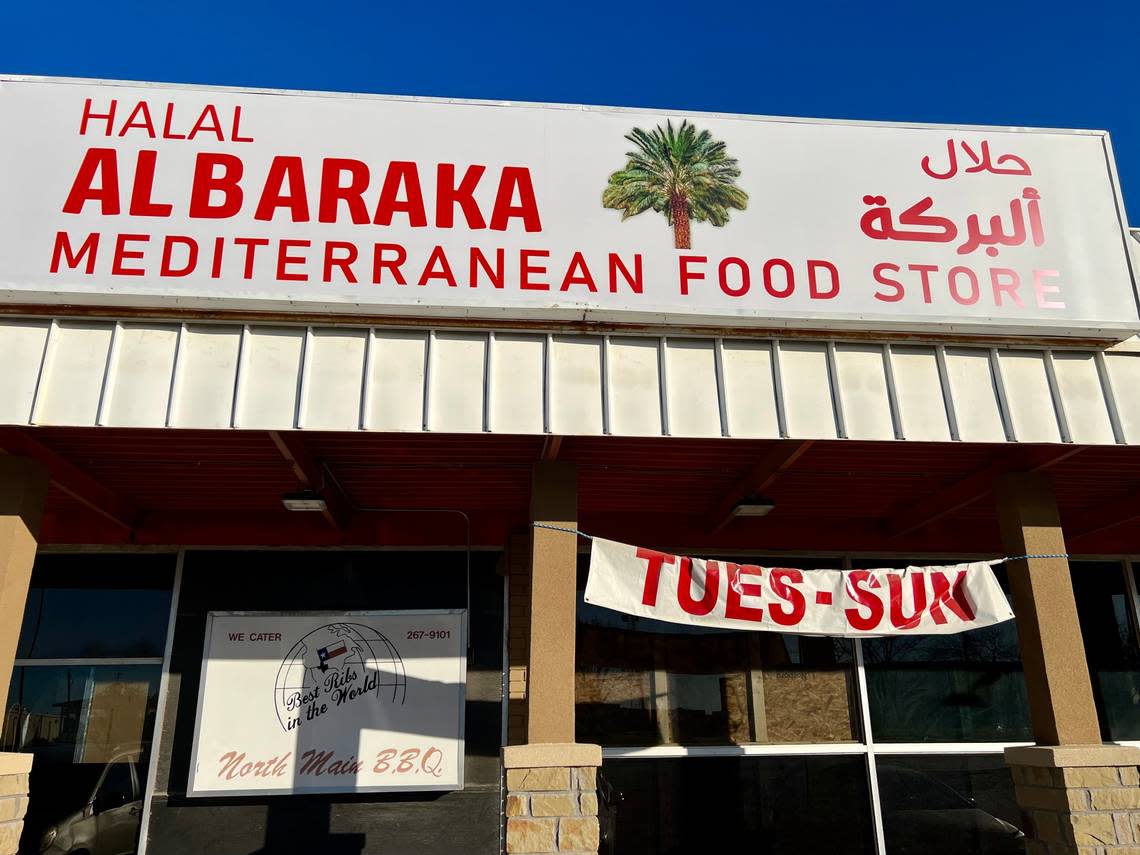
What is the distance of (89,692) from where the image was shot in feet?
25.8

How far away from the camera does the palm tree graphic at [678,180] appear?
6.06m

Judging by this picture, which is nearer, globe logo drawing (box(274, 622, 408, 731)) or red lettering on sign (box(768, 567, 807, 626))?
red lettering on sign (box(768, 567, 807, 626))

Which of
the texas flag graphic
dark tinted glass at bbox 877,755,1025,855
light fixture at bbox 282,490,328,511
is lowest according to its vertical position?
dark tinted glass at bbox 877,755,1025,855

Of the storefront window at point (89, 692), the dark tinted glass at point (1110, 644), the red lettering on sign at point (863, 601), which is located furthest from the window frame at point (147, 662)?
the dark tinted glass at point (1110, 644)

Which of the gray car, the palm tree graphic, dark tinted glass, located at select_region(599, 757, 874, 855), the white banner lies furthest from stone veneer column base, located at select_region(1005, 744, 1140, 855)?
the gray car

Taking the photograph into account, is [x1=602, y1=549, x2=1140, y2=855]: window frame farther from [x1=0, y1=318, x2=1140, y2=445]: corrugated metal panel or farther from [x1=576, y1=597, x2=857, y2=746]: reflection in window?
[x1=0, y1=318, x2=1140, y2=445]: corrugated metal panel

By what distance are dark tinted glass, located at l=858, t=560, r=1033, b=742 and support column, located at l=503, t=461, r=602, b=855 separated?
404 centimetres

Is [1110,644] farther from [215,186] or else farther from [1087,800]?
[215,186]

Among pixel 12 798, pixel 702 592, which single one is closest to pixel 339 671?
pixel 12 798

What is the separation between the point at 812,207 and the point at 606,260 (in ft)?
4.89

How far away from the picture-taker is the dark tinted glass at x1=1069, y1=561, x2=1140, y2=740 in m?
8.63

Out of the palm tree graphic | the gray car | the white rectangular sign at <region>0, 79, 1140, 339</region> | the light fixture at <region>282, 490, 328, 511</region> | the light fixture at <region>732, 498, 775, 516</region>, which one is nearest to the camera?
the white rectangular sign at <region>0, 79, 1140, 339</region>

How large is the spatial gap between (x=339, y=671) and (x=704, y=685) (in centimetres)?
324

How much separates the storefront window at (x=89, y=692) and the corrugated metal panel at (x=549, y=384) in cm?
341
